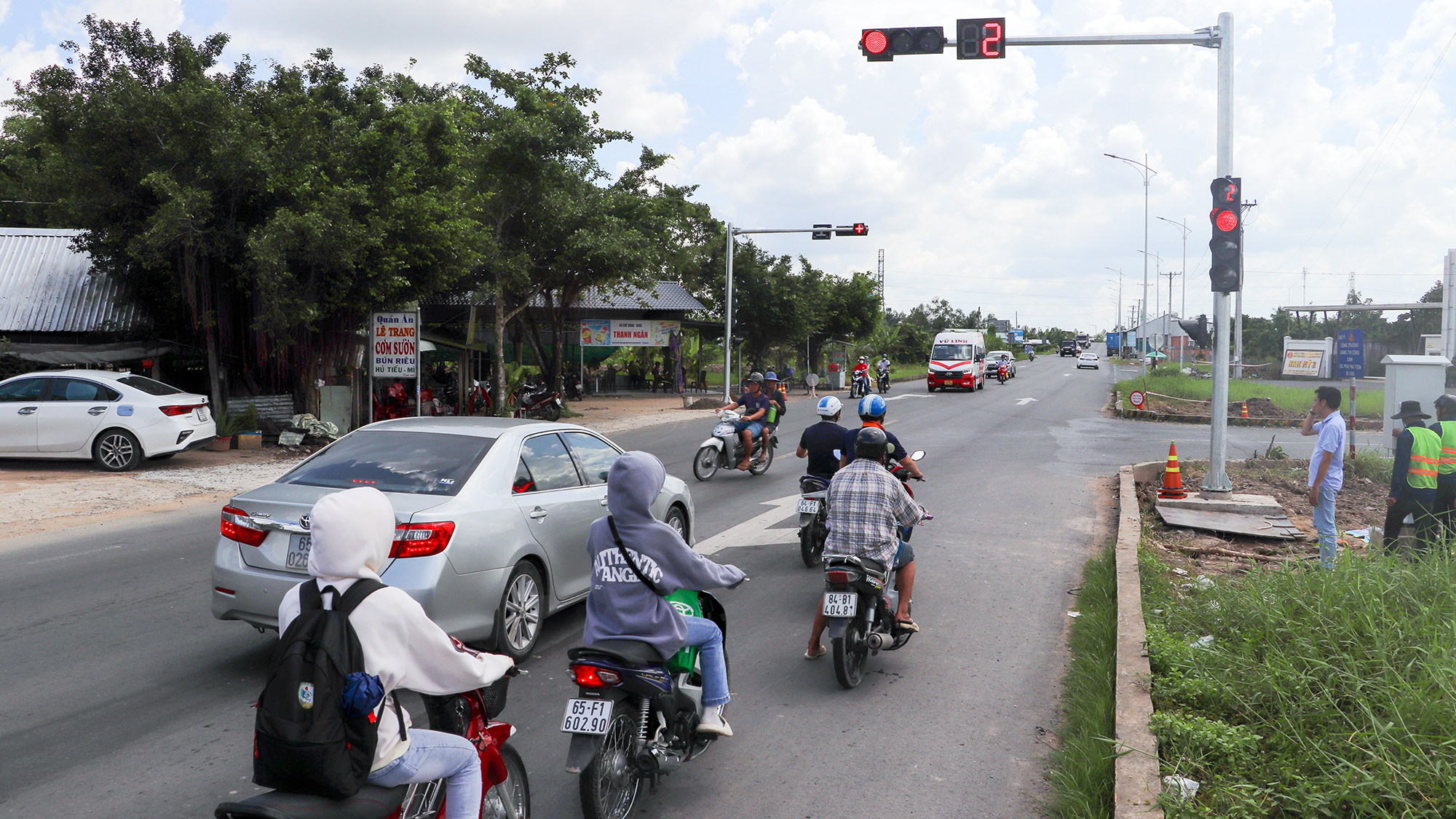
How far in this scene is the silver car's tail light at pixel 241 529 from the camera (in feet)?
17.2

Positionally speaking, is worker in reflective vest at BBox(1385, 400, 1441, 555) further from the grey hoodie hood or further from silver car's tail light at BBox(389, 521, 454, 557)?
the grey hoodie hood

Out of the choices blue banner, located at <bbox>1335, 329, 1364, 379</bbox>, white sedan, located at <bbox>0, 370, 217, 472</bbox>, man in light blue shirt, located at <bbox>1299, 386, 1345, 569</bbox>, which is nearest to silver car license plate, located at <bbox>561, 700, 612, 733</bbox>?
man in light blue shirt, located at <bbox>1299, 386, 1345, 569</bbox>

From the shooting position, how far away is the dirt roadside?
1108cm

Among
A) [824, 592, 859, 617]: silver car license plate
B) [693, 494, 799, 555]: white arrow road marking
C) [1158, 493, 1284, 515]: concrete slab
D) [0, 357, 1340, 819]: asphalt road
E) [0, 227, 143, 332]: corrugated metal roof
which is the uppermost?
[0, 227, 143, 332]: corrugated metal roof

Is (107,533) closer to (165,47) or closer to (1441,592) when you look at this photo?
(165,47)

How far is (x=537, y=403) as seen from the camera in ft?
79.4

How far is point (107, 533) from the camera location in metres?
9.98

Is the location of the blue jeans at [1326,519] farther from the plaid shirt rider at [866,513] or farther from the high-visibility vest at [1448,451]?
the plaid shirt rider at [866,513]

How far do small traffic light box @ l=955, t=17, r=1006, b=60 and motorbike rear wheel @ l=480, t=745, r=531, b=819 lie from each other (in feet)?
32.9

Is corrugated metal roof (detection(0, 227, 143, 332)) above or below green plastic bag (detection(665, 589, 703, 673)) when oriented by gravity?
above

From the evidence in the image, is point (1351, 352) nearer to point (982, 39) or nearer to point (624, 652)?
point (982, 39)

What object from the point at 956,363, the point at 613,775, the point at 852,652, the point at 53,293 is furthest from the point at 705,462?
the point at 956,363

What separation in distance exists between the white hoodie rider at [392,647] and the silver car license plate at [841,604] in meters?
2.61

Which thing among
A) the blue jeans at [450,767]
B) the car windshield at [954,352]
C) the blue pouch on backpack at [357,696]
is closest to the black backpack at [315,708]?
the blue pouch on backpack at [357,696]
